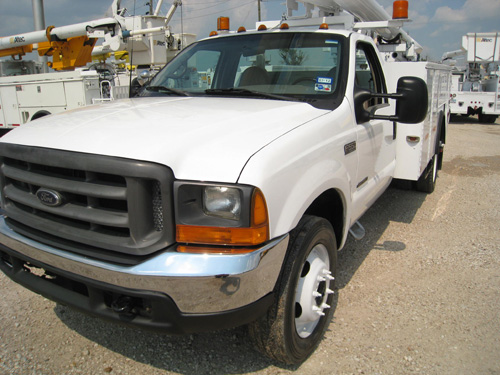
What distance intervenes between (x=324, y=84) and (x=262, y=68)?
590mm

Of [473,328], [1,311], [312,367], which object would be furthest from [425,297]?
[1,311]

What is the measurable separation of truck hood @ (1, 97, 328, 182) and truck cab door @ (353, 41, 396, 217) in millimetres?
651

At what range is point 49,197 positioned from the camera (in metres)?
2.13

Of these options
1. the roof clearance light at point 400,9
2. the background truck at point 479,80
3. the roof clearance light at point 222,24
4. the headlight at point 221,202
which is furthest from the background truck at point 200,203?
the background truck at point 479,80

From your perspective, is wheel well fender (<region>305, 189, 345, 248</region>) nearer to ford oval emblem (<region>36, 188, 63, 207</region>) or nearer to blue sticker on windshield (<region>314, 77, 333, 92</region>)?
blue sticker on windshield (<region>314, 77, 333, 92</region>)

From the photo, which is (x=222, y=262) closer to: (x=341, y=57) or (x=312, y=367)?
(x=312, y=367)

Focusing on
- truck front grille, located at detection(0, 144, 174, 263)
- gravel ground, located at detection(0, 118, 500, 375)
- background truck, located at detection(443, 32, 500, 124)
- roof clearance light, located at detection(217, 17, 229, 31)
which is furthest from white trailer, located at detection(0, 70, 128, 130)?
background truck, located at detection(443, 32, 500, 124)

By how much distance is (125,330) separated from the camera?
9.32 ft

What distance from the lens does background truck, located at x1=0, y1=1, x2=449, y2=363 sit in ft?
6.13

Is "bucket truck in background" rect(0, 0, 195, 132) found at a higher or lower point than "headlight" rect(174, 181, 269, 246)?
higher

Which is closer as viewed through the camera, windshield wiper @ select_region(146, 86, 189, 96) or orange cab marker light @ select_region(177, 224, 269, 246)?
orange cab marker light @ select_region(177, 224, 269, 246)

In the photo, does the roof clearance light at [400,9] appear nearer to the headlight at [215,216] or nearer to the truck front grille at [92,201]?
the headlight at [215,216]

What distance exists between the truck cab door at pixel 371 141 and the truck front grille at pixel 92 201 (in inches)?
66.2

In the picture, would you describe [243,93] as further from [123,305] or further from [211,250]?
[123,305]
